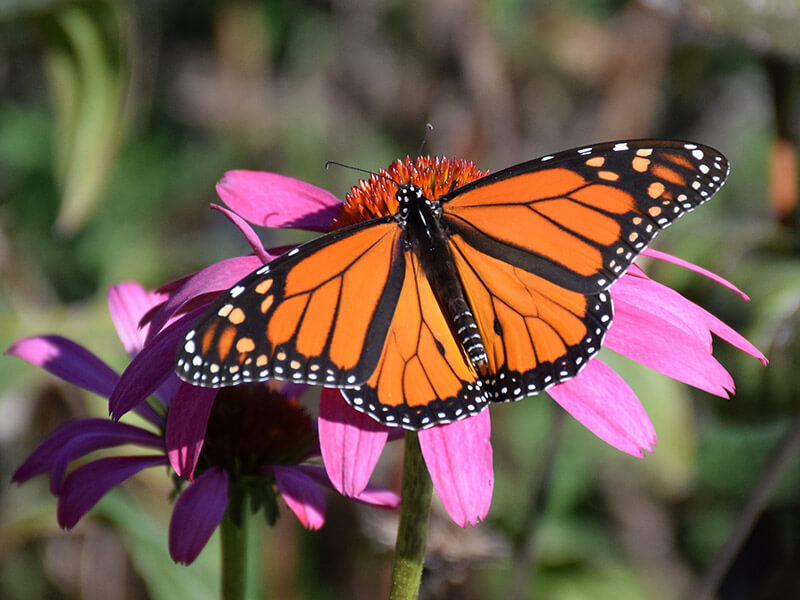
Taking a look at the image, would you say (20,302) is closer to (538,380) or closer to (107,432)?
(107,432)

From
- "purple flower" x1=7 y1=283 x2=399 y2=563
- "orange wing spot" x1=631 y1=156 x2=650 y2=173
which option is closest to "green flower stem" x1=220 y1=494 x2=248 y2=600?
"purple flower" x1=7 y1=283 x2=399 y2=563

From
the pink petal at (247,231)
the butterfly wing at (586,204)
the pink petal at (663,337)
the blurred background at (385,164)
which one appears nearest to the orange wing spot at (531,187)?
the butterfly wing at (586,204)

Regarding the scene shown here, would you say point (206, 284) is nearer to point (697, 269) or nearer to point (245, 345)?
point (245, 345)

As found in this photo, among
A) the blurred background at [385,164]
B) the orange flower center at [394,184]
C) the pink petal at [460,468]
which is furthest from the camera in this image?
the blurred background at [385,164]

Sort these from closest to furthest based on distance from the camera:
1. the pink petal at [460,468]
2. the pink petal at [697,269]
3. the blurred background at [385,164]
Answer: the pink petal at [460,468] < the pink petal at [697,269] < the blurred background at [385,164]

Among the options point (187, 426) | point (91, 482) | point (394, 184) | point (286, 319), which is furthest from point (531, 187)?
point (91, 482)

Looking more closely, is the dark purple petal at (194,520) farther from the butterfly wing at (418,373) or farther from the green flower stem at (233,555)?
the butterfly wing at (418,373)
